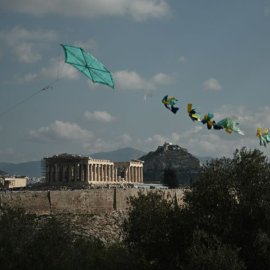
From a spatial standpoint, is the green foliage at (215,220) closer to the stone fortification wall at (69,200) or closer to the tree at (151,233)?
the tree at (151,233)

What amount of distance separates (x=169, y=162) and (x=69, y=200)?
143074 millimetres

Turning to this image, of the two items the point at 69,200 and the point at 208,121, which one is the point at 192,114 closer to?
the point at 208,121

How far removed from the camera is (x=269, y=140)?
24.3 meters

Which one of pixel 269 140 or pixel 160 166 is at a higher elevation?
pixel 160 166

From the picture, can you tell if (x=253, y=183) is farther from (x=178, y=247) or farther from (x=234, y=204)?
(x=178, y=247)

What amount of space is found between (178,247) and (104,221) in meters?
16.7

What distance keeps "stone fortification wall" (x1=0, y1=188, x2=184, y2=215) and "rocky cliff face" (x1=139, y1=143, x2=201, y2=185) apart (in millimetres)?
128390

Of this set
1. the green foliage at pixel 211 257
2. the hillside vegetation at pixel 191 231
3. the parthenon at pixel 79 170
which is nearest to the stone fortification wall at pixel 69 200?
the hillside vegetation at pixel 191 231

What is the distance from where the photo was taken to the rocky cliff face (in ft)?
571

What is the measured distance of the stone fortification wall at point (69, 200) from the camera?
118 ft

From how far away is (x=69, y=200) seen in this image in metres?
38.5

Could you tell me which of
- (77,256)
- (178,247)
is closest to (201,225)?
(178,247)

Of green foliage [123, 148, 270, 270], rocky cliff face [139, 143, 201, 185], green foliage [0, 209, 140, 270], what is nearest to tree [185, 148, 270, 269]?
green foliage [123, 148, 270, 270]

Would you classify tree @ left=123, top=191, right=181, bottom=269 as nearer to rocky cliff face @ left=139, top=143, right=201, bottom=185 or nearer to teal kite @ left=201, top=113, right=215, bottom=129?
teal kite @ left=201, top=113, right=215, bottom=129
